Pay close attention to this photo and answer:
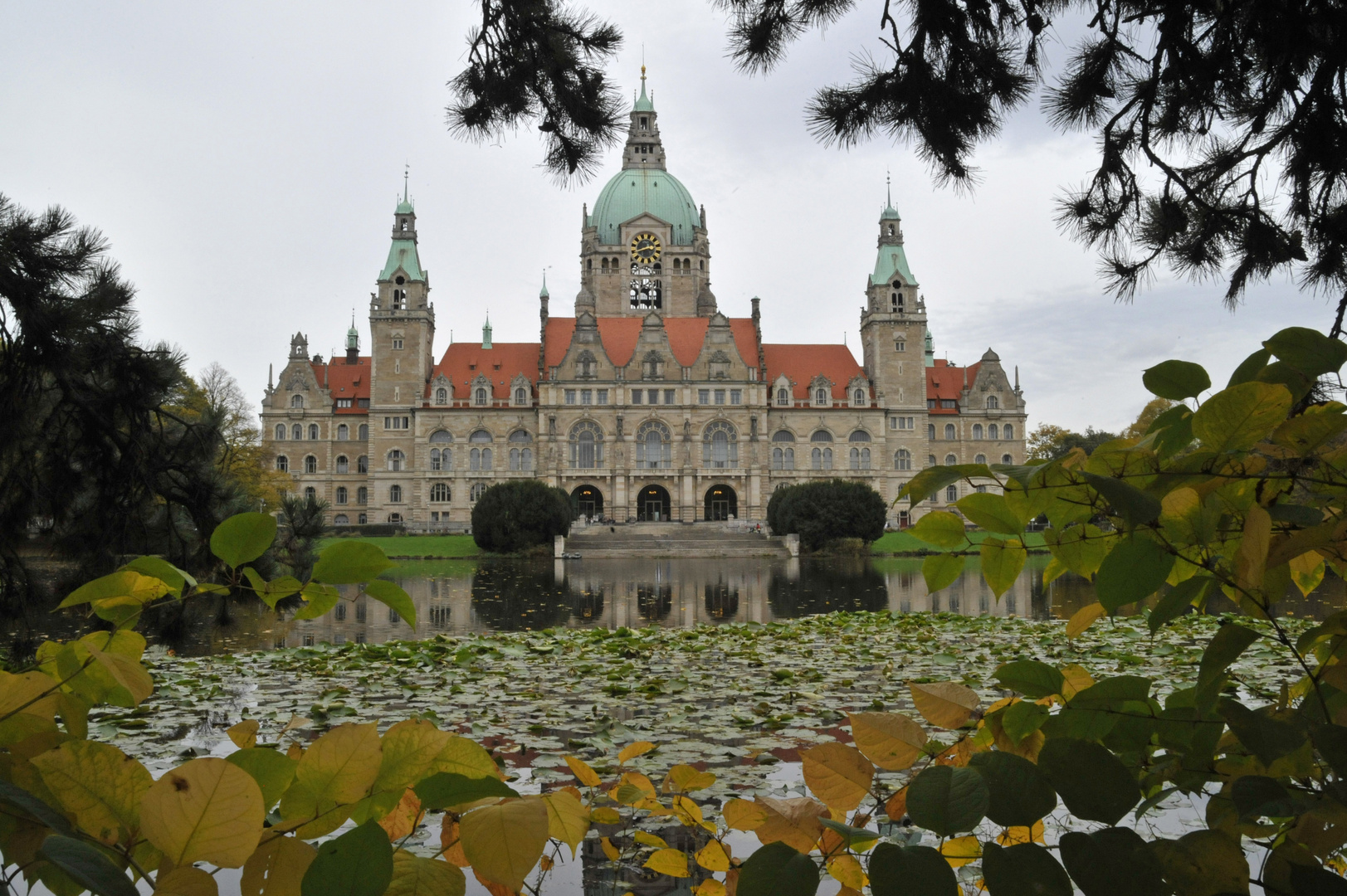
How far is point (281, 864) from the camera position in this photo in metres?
0.85

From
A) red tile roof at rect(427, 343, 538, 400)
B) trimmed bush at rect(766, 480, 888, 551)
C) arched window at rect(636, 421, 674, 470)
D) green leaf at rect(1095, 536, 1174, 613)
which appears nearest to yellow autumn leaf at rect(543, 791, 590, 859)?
green leaf at rect(1095, 536, 1174, 613)

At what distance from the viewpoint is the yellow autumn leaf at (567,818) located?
1.12 meters

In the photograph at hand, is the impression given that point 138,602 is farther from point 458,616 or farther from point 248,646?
point 458,616

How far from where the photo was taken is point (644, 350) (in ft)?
170

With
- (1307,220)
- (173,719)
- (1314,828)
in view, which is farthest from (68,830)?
(1307,220)

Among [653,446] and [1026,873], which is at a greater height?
[653,446]

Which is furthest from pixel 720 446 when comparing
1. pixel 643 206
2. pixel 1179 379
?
pixel 1179 379

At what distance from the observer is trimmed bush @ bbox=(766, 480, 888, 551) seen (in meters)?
33.6

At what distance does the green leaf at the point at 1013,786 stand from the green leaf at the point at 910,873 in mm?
101

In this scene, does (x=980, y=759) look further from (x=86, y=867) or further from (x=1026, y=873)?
(x=86, y=867)

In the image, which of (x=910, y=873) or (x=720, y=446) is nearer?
(x=910, y=873)

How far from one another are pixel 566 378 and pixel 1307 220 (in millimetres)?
47510

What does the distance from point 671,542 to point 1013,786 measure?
38984mm

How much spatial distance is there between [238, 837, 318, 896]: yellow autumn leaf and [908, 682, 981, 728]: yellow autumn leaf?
0.69 meters
